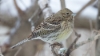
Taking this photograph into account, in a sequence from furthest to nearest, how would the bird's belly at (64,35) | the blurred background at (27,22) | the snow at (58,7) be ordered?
the snow at (58,7) < the blurred background at (27,22) < the bird's belly at (64,35)

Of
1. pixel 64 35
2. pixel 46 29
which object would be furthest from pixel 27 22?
pixel 64 35

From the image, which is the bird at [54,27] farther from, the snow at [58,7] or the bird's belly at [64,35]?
the snow at [58,7]

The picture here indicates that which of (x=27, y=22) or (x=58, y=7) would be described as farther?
(x=58, y=7)

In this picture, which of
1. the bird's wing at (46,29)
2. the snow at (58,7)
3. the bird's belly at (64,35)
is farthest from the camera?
the snow at (58,7)

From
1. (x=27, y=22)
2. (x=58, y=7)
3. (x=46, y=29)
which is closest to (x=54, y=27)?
(x=46, y=29)

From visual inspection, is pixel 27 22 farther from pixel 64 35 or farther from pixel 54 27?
pixel 64 35

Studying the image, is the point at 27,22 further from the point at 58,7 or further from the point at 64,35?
the point at 64,35

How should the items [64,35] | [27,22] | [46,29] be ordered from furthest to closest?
[27,22] < [46,29] < [64,35]

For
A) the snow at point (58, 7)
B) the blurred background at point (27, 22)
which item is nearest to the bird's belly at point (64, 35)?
the blurred background at point (27, 22)

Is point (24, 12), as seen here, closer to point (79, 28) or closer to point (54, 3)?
point (54, 3)

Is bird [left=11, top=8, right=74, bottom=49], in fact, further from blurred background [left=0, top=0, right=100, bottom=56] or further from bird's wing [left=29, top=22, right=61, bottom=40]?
blurred background [left=0, top=0, right=100, bottom=56]

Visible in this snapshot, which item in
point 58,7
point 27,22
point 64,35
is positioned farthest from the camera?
point 58,7

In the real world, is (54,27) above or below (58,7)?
below

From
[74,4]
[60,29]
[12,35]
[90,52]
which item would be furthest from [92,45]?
[74,4]
